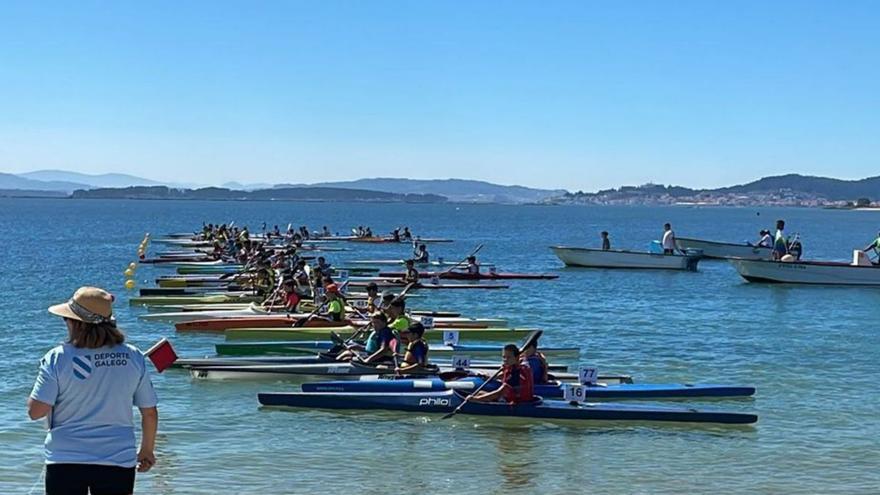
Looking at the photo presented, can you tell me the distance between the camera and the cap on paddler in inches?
244

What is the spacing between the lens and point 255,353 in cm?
2073

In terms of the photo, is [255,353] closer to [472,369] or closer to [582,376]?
[472,369]

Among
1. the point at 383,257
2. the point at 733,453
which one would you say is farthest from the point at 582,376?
the point at 383,257

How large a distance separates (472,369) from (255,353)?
5003 millimetres

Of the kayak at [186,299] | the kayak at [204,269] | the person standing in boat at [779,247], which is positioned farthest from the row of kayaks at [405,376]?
the person standing in boat at [779,247]

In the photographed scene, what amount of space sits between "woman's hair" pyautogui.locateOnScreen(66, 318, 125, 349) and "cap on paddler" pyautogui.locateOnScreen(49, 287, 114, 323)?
0.04m

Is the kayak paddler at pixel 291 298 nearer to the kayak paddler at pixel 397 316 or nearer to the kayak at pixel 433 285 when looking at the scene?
the kayak paddler at pixel 397 316

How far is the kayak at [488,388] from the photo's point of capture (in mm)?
16172

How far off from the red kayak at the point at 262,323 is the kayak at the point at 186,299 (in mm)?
3746

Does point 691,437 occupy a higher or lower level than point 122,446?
lower

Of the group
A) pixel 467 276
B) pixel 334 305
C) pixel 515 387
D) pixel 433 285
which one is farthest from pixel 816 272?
pixel 515 387

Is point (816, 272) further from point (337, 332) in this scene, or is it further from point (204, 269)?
point (337, 332)

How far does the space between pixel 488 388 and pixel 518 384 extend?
1.69 feet

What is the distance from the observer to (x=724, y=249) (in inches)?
2245
